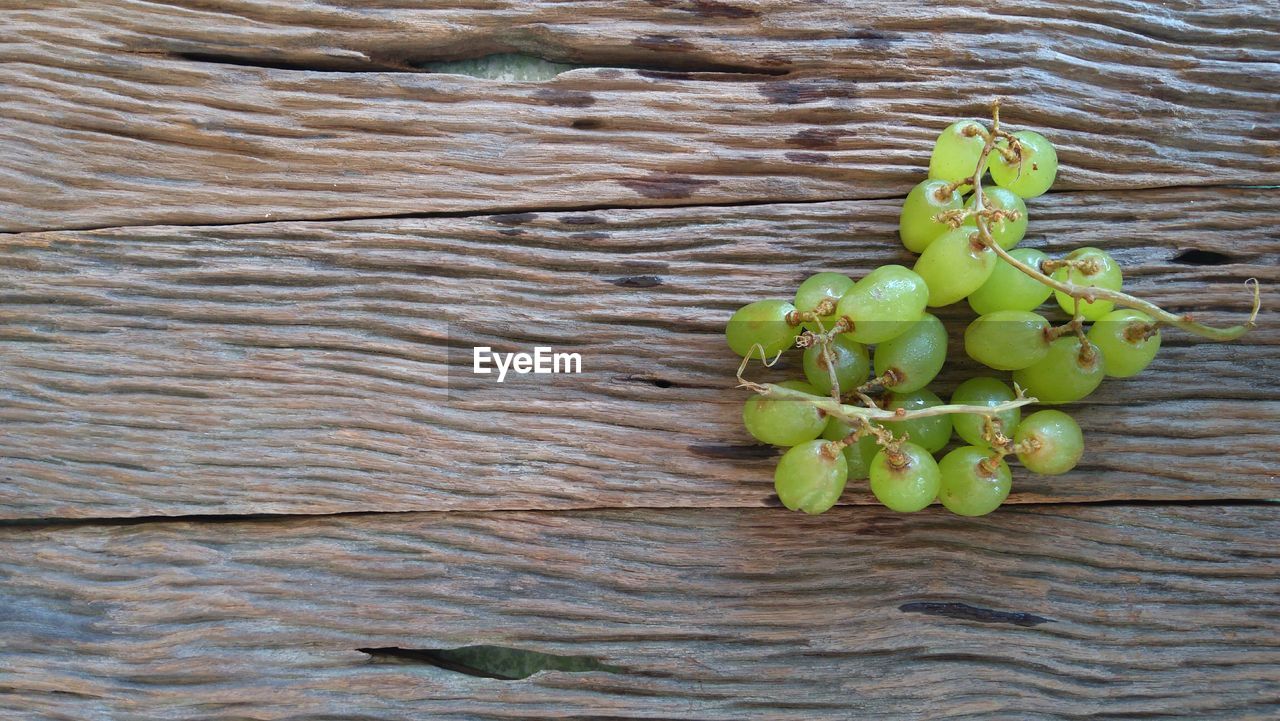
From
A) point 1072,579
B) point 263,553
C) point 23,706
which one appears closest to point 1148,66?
point 1072,579

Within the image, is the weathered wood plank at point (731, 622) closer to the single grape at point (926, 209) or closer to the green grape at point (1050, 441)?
the green grape at point (1050, 441)

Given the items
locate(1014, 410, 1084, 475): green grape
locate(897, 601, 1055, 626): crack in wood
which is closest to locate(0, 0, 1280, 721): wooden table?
locate(897, 601, 1055, 626): crack in wood

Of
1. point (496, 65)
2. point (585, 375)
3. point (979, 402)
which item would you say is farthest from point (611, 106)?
point (979, 402)

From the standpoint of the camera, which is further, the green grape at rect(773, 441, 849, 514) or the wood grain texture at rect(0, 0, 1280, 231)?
the wood grain texture at rect(0, 0, 1280, 231)

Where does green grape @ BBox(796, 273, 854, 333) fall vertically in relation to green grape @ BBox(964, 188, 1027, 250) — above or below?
below

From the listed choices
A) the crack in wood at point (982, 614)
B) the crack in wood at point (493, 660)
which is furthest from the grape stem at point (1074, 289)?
the crack in wood at point (493, 660)

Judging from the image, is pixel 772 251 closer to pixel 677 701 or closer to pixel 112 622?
pixel 677 701

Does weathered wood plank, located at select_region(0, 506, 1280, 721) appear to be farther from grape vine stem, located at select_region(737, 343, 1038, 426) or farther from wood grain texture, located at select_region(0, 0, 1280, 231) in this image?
wood grain texture, located at select_region(0, 0, 1280, 231)

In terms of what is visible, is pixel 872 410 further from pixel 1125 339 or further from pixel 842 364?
pixel 1125 339
